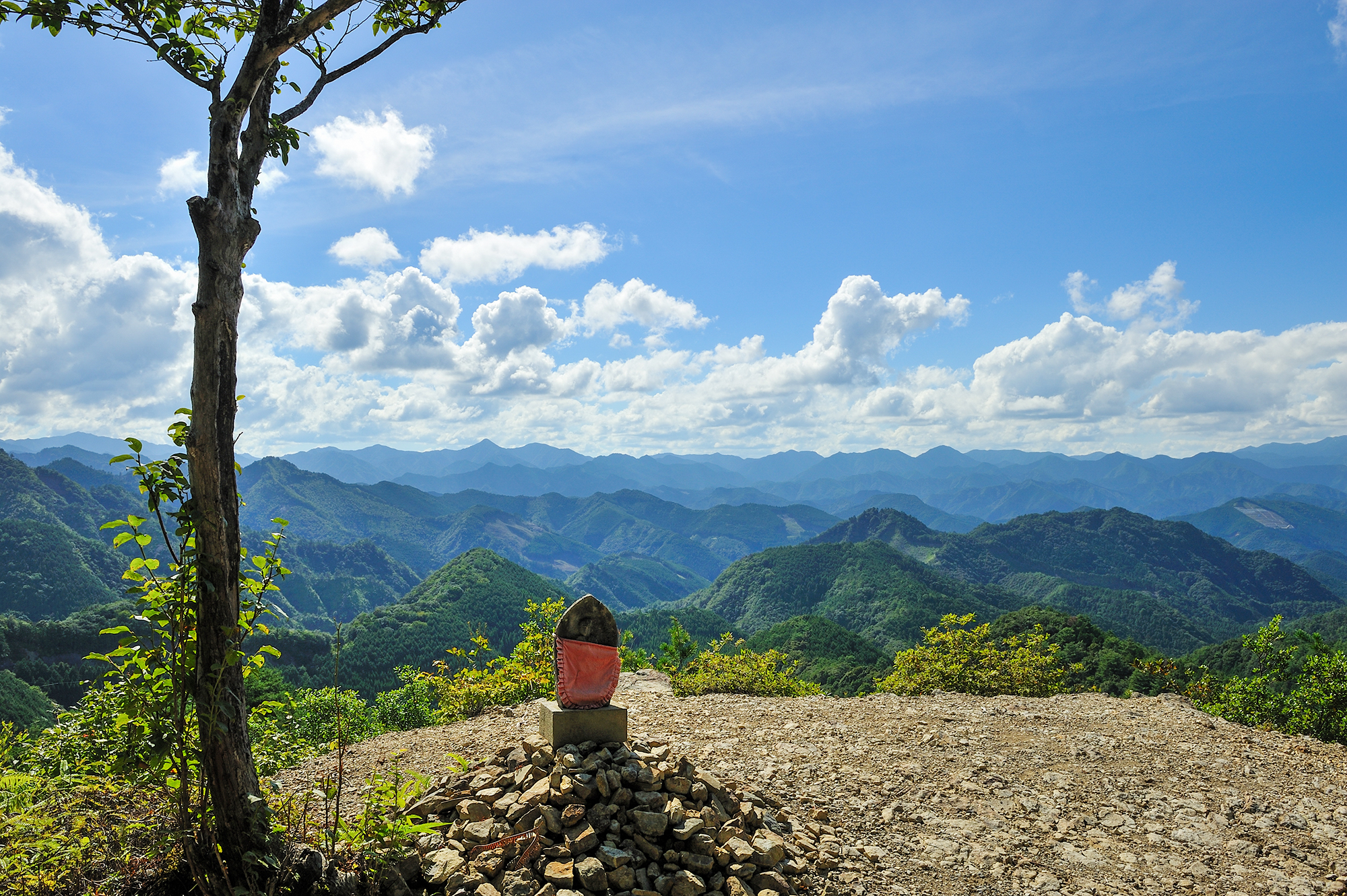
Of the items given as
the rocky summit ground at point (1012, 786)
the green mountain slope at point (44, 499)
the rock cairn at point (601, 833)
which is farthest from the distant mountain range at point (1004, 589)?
the green mountain slope at point (44, 499)

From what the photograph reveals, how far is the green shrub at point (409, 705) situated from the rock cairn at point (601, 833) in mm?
5988

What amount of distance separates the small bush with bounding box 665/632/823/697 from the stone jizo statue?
20.3 ft

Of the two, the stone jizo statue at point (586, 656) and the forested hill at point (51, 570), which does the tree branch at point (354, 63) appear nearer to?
the stone jizo statue at point (586, 656)

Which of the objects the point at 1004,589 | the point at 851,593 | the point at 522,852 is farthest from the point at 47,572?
the point at 1004,589

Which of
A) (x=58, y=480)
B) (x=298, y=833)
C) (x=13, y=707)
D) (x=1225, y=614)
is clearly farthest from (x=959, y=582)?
(x=58, y=480)

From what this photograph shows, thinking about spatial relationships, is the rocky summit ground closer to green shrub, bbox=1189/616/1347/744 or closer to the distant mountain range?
green shrub, bbox=1189/616/1347/744

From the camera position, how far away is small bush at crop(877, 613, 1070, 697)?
1316 cm

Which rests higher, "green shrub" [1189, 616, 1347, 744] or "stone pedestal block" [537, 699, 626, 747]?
"stone pedestal block" [537, 699, 626, 747]

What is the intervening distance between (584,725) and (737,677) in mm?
7427

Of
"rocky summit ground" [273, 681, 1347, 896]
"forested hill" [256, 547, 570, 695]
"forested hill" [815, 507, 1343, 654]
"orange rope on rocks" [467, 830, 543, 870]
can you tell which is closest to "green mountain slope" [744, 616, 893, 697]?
"forested hill" [256, 547, 570, 695]

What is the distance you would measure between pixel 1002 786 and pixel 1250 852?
7.19 feet

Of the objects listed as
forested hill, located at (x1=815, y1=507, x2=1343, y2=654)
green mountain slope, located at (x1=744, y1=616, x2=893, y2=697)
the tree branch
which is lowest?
forested hill, located at (x1=815, y1=507, x2=1343, y2=654)

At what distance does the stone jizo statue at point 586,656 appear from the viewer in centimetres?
648

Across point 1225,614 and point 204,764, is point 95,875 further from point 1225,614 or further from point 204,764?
point 1225,614
